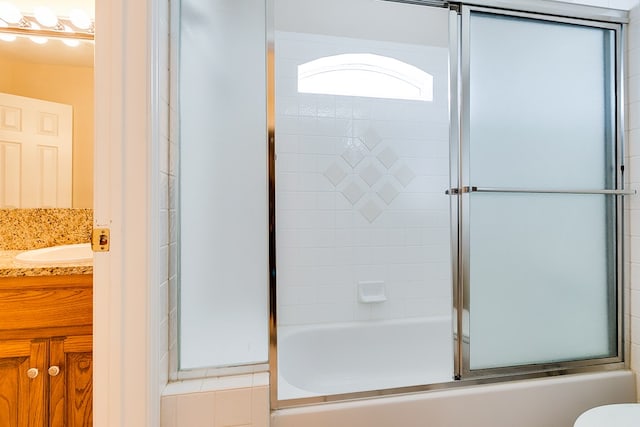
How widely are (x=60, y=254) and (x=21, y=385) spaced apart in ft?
1.78

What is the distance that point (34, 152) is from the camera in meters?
1.65

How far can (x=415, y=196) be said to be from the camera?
2.27m

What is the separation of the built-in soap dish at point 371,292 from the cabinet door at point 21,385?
1.56 meters

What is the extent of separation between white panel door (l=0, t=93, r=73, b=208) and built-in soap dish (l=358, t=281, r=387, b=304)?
5.47 feet

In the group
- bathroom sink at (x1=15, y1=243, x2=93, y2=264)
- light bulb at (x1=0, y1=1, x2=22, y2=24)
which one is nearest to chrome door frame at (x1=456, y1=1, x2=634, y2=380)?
bathroom sink at (x1=15, y1=243, x2=93, y2=264)

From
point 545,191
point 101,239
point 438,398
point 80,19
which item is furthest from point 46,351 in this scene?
point 545,191

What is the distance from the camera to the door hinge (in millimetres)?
868

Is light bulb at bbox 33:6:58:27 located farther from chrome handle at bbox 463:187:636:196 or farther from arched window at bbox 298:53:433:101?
chrome handle at bbox 463:187:636:196

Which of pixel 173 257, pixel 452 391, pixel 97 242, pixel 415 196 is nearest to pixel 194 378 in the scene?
pixel 173 257

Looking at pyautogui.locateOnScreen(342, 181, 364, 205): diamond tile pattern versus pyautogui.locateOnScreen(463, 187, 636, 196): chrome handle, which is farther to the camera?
pyautogui.locateOnScreen(342, 181, 364, 205): diamond tile pattern

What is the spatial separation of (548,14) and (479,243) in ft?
3.41

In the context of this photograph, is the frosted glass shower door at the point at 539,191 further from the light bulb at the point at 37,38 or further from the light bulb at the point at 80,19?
the light bulb at the point at 37,38

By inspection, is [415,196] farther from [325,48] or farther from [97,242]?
[97,242]

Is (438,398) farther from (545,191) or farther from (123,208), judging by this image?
A: (123,208)
